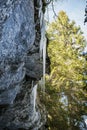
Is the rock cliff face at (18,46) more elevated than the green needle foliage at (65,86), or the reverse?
the rock cliff face at (18,46)

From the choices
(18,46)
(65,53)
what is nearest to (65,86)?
(65,53)

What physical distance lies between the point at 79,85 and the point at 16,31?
16580 millimetres

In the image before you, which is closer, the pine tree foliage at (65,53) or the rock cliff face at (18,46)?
the rock cliff face at (18,46)

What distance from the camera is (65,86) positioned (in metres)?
21.8

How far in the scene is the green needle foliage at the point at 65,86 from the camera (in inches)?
791

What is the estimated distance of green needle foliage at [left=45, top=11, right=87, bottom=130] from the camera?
20.1 m

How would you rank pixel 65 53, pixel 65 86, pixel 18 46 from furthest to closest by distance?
pixel 65 53 → pixel 65 86 → pixel 18 46

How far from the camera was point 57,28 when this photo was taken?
25953 mm

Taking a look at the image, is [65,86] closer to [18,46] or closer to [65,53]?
[65,53]

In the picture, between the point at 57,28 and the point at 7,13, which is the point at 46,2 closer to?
the point at 7,13

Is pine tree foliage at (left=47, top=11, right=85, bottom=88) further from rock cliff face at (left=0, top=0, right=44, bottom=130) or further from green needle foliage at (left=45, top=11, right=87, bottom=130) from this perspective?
rock cliff face at (left=0, top=0, right=44, bottom=130)

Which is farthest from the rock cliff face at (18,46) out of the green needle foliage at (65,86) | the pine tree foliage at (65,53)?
the pine tree foliage at (65,53)

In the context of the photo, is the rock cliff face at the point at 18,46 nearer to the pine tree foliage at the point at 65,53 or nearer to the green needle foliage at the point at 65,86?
the green needle foliage at the point at 65,86

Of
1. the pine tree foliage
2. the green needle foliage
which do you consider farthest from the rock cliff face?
the pine tree foliage
